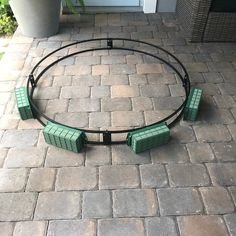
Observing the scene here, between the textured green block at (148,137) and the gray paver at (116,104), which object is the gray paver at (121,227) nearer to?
the textured green block at (148,137)

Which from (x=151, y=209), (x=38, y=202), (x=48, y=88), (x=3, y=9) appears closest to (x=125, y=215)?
(x=151, y=209)

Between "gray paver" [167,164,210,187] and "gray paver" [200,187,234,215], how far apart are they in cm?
5

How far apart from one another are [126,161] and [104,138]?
20 centimetres

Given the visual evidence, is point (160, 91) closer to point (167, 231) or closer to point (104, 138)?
point (104, 138)

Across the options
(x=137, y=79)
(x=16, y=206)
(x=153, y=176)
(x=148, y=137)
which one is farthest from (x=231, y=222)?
(x=137, y=79)

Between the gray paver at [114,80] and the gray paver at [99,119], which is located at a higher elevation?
the gray paver at [99,119]

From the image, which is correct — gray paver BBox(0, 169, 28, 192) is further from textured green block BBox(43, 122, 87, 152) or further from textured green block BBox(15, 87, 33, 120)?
textured green block BBox(15, 87, 33, 120)

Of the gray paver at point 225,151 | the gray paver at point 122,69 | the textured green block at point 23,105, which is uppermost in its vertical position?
the textured green block at point 23,105

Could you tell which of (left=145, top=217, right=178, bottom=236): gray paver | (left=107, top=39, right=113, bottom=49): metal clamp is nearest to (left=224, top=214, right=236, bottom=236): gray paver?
(left=145, top=217, right=178, bottom=236): gray paver

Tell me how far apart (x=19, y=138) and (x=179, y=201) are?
105cm

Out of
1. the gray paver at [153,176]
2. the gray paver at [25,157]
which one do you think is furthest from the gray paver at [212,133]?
the gray paver at [25,157]

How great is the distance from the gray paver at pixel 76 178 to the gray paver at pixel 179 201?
0.37 meters

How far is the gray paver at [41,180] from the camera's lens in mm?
1485

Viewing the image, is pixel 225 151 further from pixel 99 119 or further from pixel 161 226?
pixel 99 119
